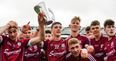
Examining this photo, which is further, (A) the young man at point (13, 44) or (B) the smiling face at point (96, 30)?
(B) the smiling face at point (96, 30)

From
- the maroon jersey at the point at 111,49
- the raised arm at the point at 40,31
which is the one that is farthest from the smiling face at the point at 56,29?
the maroon jersey at the point at 111,49

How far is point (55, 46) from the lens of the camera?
9.16 m

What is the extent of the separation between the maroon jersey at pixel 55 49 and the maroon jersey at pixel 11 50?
804 millimetres

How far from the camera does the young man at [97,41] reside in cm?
922

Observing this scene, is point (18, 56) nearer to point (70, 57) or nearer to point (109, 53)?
point (70, 57)

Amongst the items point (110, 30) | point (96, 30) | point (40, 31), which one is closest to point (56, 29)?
point (96, 30)

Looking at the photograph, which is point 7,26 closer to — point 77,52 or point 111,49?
point 77,52

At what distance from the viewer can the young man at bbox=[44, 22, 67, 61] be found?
358 inches

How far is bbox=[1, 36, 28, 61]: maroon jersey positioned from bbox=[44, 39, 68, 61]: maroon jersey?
2.64 ft

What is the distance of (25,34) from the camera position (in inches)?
374

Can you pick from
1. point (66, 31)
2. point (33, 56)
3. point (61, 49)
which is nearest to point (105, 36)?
point (61, 49)

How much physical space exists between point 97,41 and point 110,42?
0.38m

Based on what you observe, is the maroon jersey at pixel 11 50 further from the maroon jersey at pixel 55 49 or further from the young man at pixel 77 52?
the young man at pixel 77 52

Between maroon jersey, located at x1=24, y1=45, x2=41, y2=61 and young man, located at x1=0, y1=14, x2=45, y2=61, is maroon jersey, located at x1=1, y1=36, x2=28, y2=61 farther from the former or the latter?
maroon jersey, located at x1=24, y1=45, x2=41, y2=61
